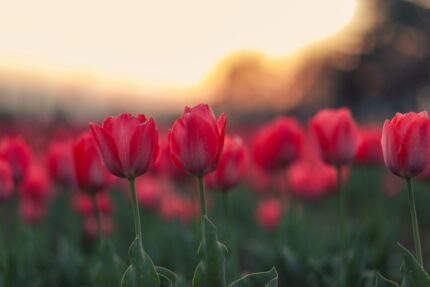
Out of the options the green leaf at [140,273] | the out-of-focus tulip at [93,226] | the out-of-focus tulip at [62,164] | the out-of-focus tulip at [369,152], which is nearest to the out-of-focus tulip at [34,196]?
the out-of-focus tulip at [93,226]

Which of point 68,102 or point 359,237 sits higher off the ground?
point 68,102

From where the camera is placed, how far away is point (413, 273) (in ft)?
4.37

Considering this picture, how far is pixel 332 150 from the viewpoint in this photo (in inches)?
81.9

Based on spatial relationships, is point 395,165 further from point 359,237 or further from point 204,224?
point 359,237

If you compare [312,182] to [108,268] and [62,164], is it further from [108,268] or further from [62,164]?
[108,268]

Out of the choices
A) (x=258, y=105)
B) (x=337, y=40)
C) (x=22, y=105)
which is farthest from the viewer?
(x=337, y=40)

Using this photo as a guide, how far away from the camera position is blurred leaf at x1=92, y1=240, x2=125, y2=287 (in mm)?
1793

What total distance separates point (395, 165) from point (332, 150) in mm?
607

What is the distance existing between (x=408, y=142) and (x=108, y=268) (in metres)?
0.97

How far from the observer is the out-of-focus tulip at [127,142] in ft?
4.78

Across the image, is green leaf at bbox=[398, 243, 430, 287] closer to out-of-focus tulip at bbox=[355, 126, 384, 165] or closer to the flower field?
the flower field

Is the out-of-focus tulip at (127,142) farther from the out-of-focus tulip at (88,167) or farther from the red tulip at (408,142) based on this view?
the red tulip at (408,142)

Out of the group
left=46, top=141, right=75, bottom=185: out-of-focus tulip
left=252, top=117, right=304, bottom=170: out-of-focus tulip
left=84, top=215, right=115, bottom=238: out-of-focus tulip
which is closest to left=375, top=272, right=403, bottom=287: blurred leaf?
left=252, top=117, right=304, bottom=170: out-of-focus tulip

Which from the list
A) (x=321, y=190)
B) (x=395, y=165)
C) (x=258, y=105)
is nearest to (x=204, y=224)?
(x=395, y=165)
